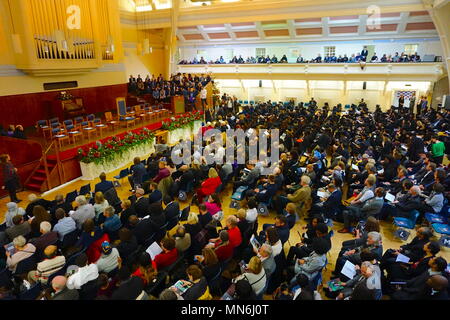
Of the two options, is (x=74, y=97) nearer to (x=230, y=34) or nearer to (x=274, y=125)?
(x=274, y=125)

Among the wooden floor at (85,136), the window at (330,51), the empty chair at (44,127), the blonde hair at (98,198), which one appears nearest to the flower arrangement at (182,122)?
the wooden floor at (85,136)

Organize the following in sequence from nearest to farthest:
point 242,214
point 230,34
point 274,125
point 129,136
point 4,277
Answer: point 4,277
point 242,214
point 129,136
point 274,125
point 230,34

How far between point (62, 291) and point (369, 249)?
4315 millimetres

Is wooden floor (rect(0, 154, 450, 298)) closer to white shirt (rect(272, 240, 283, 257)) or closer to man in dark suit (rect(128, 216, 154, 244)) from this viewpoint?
white shirt (rect(272, 240, 283, 257))

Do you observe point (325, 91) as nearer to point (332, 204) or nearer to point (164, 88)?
point (164, 88)

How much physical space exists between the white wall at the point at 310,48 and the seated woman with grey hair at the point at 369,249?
1967cm

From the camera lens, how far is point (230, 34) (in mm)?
24078

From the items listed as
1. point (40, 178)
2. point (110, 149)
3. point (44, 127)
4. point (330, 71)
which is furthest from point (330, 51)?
point (40, 178)

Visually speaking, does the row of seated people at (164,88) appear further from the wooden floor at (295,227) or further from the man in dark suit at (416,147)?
the man in dark suit at (416,147)

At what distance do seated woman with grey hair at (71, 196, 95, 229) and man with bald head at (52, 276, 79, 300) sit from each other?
6.49 ft

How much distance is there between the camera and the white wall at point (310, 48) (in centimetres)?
1928

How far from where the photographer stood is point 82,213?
5.80 m

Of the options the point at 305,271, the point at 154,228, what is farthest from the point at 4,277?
the point at 305,271
